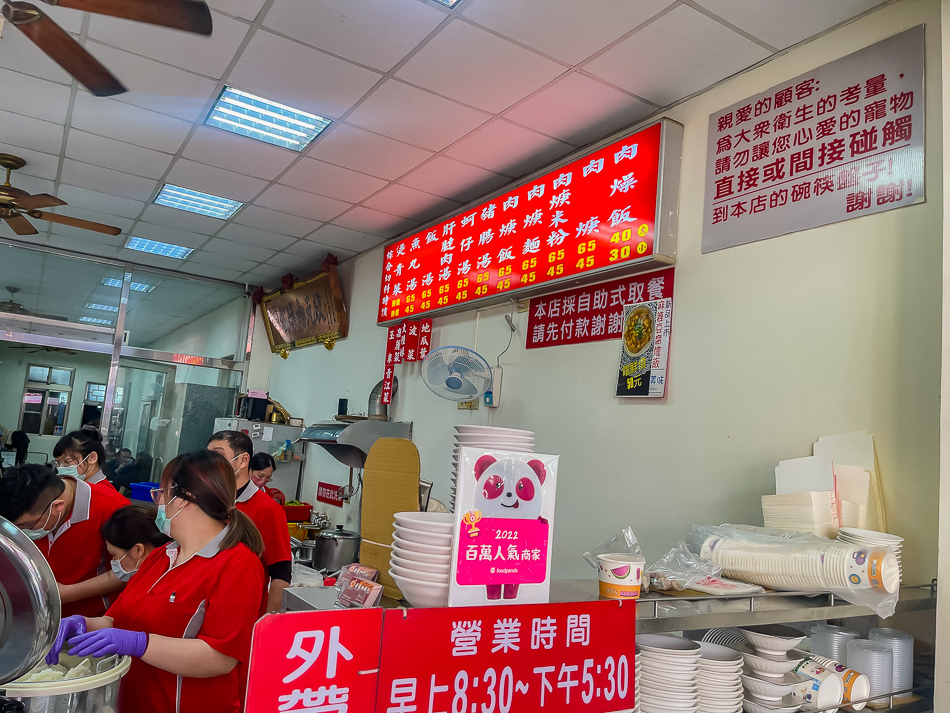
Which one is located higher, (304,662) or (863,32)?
(863,32)

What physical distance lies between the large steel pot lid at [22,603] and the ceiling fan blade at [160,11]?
1988 millimetres

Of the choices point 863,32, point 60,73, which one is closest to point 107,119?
point 60,73

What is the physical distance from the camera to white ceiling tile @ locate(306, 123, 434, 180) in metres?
3.98

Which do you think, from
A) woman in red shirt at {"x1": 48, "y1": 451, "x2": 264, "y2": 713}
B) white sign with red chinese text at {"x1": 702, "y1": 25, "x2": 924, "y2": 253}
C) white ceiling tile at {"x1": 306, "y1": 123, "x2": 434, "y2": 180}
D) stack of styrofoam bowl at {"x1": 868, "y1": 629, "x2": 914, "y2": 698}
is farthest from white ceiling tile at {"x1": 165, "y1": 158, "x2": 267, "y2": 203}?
stack of styrofoam bowl at {"x1": 868, "y1": 629, "x2": 914, "y2": 698}

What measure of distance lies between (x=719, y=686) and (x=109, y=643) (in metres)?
1.56

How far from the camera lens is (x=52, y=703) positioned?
5.09ft

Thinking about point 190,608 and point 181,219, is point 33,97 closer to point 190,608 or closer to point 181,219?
point 181,219

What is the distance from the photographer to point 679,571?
2002 millimetres

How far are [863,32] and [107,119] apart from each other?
159 inches

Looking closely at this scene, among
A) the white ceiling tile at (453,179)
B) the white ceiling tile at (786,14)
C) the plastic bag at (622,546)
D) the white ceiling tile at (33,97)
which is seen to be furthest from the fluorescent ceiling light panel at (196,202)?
the plastic bag at (622,546)

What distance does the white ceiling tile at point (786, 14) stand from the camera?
2553 millimetres

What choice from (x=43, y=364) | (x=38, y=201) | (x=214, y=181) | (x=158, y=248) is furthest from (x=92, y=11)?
(x=43, y=364)

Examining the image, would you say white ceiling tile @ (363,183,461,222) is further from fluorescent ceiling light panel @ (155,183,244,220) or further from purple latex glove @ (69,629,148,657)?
purple latex glove @ (69,629,148,657)

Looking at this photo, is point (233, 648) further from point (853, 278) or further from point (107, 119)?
point (107, 119)
